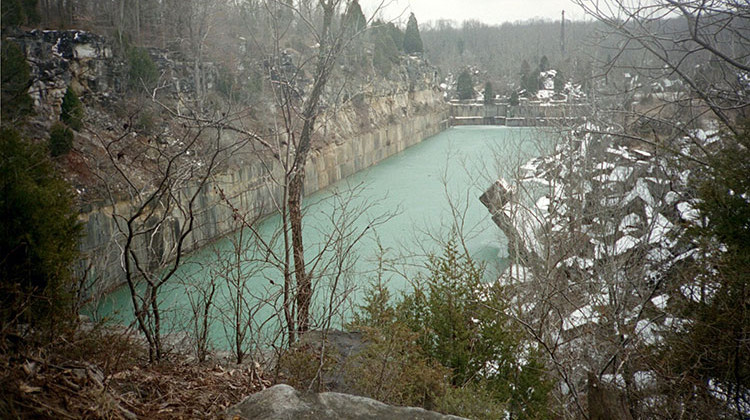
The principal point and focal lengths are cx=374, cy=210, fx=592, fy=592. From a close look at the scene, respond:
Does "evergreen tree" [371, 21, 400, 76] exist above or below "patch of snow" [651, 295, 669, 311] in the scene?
above

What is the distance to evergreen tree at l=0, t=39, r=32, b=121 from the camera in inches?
632

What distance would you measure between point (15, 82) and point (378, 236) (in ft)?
40.1

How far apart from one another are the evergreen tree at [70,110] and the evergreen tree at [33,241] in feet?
47.0

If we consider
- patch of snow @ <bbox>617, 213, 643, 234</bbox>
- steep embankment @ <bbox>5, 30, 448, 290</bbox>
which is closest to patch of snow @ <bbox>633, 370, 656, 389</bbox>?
steep embankment @ <bbox>5, 30, 448, 290</bbox>

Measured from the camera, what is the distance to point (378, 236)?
1179 centimetres

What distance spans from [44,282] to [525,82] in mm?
44572

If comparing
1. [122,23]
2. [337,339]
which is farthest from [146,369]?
[122,23]

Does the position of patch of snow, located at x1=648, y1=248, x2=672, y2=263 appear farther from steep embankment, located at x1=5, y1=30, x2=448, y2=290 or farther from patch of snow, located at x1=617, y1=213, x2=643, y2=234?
steep embankment, located at x1=5, y1=30, x2=448, y2=290

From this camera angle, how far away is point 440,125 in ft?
172

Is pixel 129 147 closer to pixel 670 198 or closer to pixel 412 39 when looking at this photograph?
pixel 670 198

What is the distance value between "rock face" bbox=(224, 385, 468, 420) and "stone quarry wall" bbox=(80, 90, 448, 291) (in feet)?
11.5

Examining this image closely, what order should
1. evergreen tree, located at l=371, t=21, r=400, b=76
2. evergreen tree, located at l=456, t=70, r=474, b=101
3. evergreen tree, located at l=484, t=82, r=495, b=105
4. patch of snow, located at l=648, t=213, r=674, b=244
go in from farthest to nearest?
evergreen tree, located at l=456, t=70, r=474, b=101, evergreen tree, located at l=484, t=82, r=495, b=105, evergreen tree, located at l=371, t=21, r=400, b=76, patch of snow, located at l=648, t=213, r=674, b=244

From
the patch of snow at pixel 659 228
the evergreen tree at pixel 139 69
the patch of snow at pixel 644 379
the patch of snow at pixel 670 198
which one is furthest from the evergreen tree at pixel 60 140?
the patch of snow at pixel 670 198

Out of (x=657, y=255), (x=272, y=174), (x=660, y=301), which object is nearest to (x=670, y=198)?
(x=657, y=255)
